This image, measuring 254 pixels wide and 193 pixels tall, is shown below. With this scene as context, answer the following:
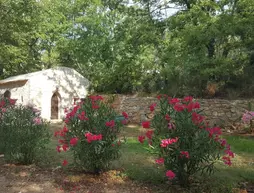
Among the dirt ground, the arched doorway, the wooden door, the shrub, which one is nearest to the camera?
the dirt ground

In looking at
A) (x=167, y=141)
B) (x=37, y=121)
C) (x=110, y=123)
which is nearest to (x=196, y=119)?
(x=167, y=141)

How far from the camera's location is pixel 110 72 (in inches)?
Result: 634

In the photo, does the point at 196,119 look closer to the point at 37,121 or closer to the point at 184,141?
the point at 184,141

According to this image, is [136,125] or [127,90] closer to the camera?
[136,125]

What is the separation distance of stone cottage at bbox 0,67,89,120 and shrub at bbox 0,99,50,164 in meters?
10.2

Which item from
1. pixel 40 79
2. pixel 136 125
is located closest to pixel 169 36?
pixel 136 125

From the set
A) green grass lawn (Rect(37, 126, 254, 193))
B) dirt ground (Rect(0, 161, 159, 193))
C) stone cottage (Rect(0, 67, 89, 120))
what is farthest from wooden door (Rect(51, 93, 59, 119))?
dirt ground (Rect(0, 161, 159, 193))

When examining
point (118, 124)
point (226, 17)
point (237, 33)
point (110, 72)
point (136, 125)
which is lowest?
point (136, 125)

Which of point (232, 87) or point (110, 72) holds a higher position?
point (110, 72)

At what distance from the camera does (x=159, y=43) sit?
46.0ft

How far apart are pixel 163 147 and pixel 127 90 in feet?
38.8

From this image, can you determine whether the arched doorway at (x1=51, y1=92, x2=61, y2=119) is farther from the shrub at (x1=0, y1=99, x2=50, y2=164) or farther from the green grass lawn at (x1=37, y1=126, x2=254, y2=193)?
the shrub at (x1=0, y1=99, x2=50, y2=164)

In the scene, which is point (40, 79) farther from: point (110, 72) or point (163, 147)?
point (163, 147)

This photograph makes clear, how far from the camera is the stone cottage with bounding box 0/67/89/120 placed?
50.8 ft
